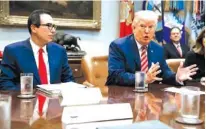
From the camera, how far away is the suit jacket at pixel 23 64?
2059mm

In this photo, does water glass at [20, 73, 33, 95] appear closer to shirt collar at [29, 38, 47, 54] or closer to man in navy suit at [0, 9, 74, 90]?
man in navy suit at [0, 9, 74, 90]

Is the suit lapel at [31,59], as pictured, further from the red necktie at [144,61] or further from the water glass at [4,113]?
the water glass at [4,113]

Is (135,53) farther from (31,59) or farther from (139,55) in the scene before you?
(31,59)

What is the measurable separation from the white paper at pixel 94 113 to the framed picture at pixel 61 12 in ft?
9.27

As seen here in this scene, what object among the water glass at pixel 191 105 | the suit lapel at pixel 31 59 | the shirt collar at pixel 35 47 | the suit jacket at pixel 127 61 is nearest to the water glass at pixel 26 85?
the suit lapel at pixel 31 59

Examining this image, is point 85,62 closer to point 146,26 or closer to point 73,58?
point 146,26

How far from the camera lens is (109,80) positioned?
2309 mm

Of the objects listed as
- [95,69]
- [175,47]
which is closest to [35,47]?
[95,69]

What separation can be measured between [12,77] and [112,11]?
2.47 metres

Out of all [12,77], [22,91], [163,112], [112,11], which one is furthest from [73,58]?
[163,112]

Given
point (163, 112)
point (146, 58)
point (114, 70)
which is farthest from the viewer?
point (146, 58)

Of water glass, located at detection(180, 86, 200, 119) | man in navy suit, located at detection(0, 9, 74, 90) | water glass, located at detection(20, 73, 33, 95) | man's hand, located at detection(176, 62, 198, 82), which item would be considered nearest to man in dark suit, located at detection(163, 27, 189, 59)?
man's hand, located at detection(176, 62, 198, 82)

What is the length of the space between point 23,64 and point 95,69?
622 mm

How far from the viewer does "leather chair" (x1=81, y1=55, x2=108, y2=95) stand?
96.4 inches
